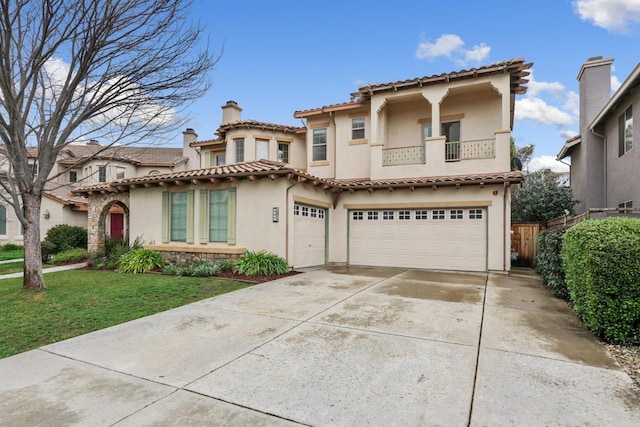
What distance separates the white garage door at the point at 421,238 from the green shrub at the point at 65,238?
1385 centimetres

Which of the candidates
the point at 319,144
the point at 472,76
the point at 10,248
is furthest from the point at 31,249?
the point at 10,248

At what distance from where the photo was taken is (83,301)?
277 inches

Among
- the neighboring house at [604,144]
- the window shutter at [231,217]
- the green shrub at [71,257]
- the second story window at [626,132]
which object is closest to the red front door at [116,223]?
the green shrub at [71,257]

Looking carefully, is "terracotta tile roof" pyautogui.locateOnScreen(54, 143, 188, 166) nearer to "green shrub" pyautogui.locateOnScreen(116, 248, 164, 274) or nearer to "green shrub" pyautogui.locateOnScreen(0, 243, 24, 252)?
"green shrub" pyautogui.locateOnScreen(0, 243, 24, 252)

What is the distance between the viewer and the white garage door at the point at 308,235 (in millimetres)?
11664

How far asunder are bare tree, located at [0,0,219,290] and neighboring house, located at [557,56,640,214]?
1245cm

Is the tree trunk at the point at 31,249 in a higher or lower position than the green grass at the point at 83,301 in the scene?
higher

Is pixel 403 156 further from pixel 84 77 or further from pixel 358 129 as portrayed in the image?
pixel 84 77

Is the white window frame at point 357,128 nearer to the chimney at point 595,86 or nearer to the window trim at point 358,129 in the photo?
the window trim at point 358,129

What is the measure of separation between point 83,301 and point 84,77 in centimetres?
546

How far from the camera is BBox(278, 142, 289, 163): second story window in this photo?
1772 centimetres

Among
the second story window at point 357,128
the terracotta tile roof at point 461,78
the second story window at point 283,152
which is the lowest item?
the second story window at point 283,152

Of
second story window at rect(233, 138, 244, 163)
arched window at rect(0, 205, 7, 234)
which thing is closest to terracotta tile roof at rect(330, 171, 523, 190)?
second story window at rect(233, 138, 244, 163)

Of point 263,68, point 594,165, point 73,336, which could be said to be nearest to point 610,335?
point 73,336
